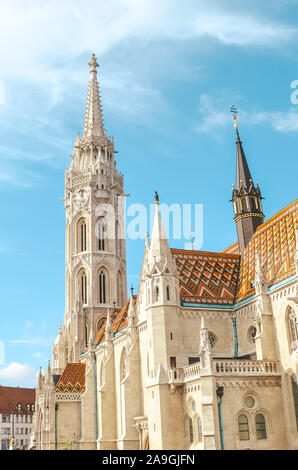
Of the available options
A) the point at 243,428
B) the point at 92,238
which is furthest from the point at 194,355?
the point at 92,238

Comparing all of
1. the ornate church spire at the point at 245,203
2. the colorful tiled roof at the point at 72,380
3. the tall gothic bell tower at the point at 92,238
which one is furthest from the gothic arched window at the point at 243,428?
the tall gothic bell tower at the point at 92,238

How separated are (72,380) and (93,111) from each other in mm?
37285

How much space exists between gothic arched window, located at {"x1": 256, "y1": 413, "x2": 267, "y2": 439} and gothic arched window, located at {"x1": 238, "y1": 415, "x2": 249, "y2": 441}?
77cm

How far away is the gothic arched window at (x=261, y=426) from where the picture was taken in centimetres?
3092

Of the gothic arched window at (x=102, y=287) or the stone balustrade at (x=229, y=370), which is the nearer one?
the stone balustrade at (x=229, y=370)

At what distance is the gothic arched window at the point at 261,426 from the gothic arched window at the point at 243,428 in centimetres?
77

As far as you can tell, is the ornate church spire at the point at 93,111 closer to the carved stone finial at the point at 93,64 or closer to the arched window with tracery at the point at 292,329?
the carved stone finial at the point at 93,64

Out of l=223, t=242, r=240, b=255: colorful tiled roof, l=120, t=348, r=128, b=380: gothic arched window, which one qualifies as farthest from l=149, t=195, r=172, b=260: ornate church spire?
l=223, t=242, r=240, b=255: colorful tiled roof

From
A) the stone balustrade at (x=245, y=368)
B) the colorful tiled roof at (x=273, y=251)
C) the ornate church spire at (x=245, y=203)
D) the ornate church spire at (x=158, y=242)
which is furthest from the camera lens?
the ornate church spire at (x=245, y=203)

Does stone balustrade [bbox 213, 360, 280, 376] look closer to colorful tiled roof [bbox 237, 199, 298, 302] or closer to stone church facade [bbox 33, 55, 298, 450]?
stone church facade [bbox 33, 55, 298, 450]

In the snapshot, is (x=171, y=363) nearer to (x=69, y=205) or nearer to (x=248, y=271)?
(x=248, y=271)

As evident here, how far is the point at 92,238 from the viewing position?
65.6 meters
